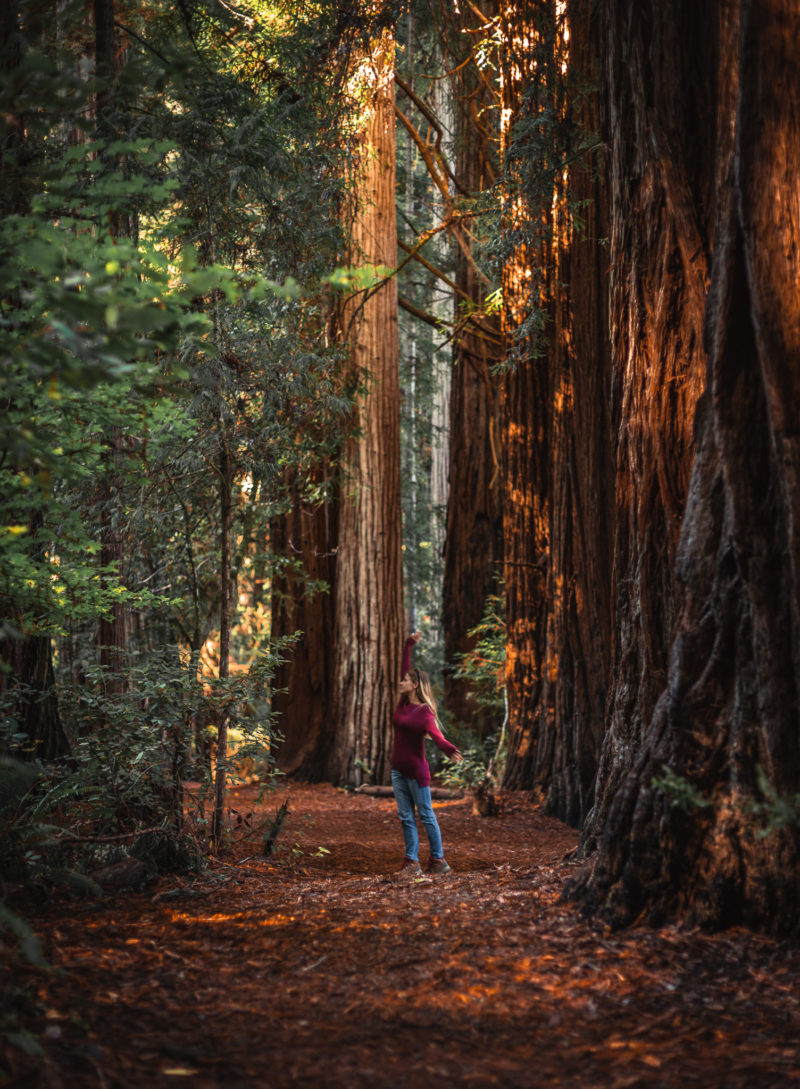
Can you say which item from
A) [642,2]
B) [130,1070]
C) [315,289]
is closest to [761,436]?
[642,2]

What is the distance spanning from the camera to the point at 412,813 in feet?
21.6

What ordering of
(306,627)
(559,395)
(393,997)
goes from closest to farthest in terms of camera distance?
1. (393,997)
2. (559,395)
3. (306,627)

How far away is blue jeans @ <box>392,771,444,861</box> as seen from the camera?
252 inches

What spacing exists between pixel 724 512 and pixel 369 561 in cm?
787

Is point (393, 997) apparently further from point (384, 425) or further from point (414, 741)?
point (384, 425)

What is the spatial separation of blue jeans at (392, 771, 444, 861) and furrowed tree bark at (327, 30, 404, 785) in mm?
4842

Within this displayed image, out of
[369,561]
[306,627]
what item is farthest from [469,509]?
[306,627]

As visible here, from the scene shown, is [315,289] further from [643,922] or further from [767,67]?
[643,922]

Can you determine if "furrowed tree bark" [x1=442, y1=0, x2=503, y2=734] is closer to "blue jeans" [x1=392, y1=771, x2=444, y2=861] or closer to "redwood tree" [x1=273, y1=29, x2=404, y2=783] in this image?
"redwood tree" [x1=273, y1=29, x2=404, y2=783]

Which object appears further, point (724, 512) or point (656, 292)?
point (656, 292)

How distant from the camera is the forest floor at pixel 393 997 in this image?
2645 millimetres

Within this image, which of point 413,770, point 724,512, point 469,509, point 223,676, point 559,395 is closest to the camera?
point 724,512

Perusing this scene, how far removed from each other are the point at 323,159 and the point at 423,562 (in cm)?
1280

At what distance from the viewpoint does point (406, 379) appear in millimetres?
21156
